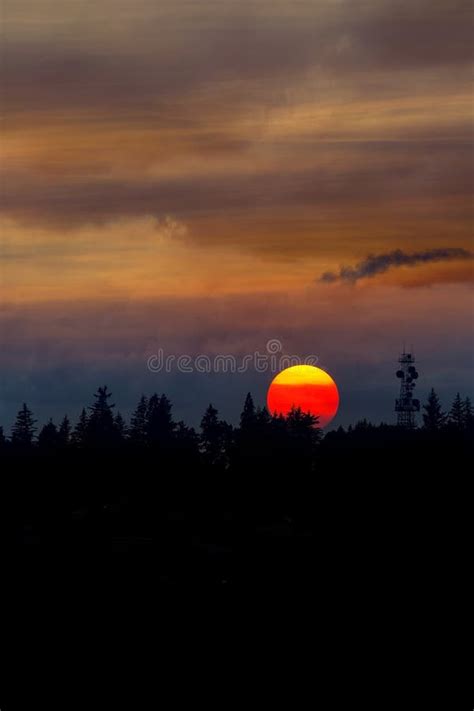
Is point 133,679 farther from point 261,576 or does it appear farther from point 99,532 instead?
point 99,532

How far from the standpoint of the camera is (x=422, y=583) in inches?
2721

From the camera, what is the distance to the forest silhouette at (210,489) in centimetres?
8306

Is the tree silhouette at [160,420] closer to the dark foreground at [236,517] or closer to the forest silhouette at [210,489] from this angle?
the forest silhouette at [210,489]

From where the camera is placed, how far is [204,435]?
158500 mm

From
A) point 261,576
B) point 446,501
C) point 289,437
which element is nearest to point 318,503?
point 446,501

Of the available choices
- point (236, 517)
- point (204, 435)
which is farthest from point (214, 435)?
point (236, 517)

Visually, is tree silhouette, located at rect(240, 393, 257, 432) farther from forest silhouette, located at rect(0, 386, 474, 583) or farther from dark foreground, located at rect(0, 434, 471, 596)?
dark foreground, located at rect(0, 434, 471, 596)

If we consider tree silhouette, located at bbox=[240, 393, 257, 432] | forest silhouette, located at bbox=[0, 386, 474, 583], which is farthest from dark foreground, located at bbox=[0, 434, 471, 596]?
tree silhouette, located at bbox=[240, 393, 257, 432]

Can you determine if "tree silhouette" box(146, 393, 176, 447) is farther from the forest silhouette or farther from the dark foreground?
the dark foreground

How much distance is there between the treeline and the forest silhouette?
0.24 metres

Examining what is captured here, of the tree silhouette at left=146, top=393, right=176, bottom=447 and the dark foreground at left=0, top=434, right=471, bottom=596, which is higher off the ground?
the tree silhouette at left=146, top=393, right=176, bottom=447

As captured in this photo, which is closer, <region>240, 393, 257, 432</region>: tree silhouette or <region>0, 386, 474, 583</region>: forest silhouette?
<region>0, 386, 474, 583</region>: forest silhouette

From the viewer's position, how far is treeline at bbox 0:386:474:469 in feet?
475

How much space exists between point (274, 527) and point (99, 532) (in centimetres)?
1180
